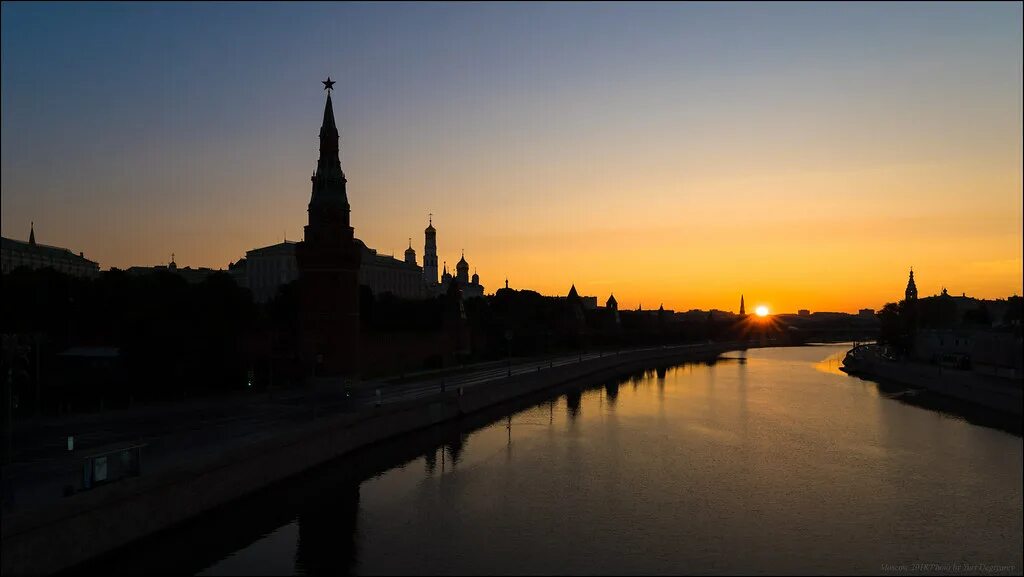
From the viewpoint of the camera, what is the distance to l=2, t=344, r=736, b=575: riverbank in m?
17.2

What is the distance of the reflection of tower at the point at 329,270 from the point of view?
4928 centimetres

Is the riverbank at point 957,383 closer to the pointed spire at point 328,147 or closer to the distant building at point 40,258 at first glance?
the pointed spire at point 328,147

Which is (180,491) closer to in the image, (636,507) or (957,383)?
(636,507)

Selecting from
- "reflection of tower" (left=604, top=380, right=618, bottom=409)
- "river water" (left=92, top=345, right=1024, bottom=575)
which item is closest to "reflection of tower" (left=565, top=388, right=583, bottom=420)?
"reflection of tower" (left=604, top=380, right=618, bottom=409)

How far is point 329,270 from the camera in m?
50.1

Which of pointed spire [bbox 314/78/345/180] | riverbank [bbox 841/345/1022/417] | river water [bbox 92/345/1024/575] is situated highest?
pointed spire [bbox 314/78/345/180]

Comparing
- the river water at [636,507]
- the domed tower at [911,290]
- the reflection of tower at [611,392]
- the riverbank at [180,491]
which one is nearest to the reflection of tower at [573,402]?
the reflection of tower at [611,392]

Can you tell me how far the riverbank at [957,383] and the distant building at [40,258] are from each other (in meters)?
104

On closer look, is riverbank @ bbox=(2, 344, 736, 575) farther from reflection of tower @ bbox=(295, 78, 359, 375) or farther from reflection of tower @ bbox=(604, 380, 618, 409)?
reflection of tower @ bbox=(604, 380, 618, 409)

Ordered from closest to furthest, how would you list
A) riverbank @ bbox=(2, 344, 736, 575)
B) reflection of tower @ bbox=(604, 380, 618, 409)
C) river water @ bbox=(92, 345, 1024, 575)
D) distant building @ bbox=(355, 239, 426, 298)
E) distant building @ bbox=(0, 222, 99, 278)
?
riverbank @ bbox=(2, 344, 736, 575), river water @ bbox=(92, 345, 1024, 575), reflection of tower @ bbox=(604, 380, 618, 409), distant building @ bbox=(0, 222, 99, 278), distant building @ bbox=(355, 239, 426, 298)

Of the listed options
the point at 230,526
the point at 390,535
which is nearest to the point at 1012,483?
the point at 390,535

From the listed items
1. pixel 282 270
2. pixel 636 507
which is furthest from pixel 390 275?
pixel 636 507

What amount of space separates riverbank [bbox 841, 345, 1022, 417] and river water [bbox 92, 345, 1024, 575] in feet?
19.1

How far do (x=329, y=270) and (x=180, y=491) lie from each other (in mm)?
28785
